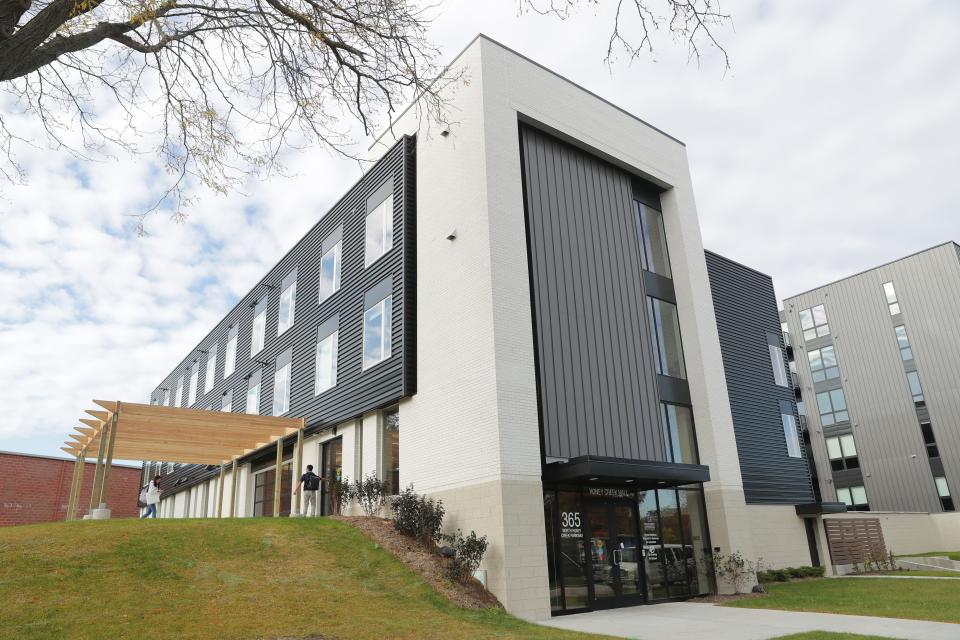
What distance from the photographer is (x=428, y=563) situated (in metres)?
13.2

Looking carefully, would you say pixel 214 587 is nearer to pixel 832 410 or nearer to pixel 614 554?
pixel 614 554

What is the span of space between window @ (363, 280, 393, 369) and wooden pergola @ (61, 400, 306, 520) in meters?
3.46

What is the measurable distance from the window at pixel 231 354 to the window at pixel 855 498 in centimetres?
3542

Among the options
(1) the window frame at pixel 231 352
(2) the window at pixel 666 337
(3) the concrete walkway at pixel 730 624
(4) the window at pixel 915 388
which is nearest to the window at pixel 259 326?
(1) the window frame at pixel 231 352

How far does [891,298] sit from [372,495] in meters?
37.1

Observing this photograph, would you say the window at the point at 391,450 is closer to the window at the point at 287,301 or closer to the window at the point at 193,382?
the window at the point at 287,301

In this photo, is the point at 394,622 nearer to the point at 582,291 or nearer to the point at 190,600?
the point at 190,600

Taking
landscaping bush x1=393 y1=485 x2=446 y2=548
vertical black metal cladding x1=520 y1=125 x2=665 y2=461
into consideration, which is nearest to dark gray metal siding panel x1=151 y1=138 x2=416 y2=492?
landscaping bush x1=393 y1=485 x2=446 y2=548

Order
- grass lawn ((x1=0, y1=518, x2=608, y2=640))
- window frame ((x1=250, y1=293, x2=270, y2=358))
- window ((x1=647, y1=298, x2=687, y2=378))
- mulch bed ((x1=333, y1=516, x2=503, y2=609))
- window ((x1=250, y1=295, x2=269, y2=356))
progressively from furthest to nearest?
window ((x1=250, y1=295, x2=269, y2=356))
window frame ((x1=250, y1=293, x2=270, y2=358))
window ((x1=647, y1=298, x2=687, y2=378))
mulch bed ((x1=333, y1=516, x2=503, y2=609))
grass lawn ((x1=0, y1=518, x2=608, y2=640))

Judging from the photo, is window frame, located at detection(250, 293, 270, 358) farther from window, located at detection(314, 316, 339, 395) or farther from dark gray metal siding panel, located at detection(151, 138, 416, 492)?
window, located at detection(314, 316, 339, 395)

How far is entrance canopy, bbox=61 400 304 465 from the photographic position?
57.8 feet

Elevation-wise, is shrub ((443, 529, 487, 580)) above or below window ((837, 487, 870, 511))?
below

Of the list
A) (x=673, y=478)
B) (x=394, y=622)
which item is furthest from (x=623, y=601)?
(x=394, y=622)

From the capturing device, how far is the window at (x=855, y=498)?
40188 mm
